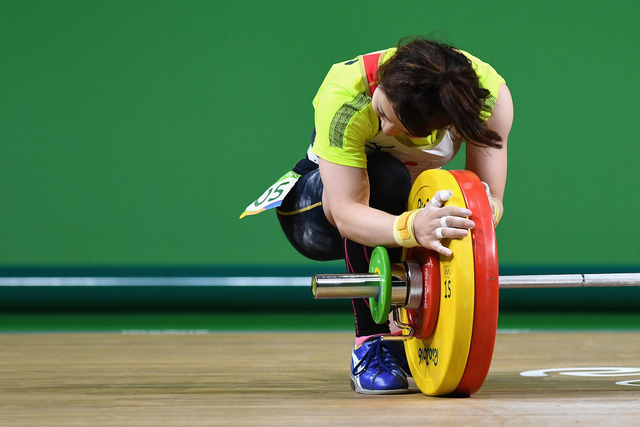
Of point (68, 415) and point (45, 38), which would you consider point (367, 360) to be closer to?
point (68, 415)

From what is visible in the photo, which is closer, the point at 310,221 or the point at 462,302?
the point at 462,302

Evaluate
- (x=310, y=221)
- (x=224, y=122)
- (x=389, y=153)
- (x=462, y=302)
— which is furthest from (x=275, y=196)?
(x=224, y=122)

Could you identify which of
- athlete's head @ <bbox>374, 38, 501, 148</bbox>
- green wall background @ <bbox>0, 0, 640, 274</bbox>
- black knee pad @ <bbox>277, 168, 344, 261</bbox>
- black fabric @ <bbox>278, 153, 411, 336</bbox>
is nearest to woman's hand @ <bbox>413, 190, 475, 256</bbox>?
athlete's head @ <bbox>374, 38, 501, 148</bbox>

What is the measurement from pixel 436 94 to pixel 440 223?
21 cm

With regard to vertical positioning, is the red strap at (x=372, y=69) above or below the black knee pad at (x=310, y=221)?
above

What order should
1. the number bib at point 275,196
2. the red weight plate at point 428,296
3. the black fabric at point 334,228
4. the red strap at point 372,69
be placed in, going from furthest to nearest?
the number bib at point 275,196 → the black fabric at point 334,228 → the red strap at point 372,69 → the red weight plate at point 428,296

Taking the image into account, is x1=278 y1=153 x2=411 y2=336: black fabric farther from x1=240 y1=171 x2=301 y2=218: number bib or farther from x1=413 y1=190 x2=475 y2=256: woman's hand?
x1=413 y1=190 x2=475 y2=256: woman's hand

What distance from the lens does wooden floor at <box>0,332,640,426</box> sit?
121 cm

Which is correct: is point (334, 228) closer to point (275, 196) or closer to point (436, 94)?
point (275, 196)

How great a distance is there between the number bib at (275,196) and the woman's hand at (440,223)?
0.49 meters

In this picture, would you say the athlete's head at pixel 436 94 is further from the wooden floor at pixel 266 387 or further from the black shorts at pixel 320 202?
the wooden floor at pixel 266 387

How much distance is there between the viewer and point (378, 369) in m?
1.49

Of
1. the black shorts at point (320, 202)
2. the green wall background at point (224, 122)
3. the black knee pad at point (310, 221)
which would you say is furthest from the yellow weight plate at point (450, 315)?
the green wall background at point (224, 122)

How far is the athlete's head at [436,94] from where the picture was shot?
4.09 ft
